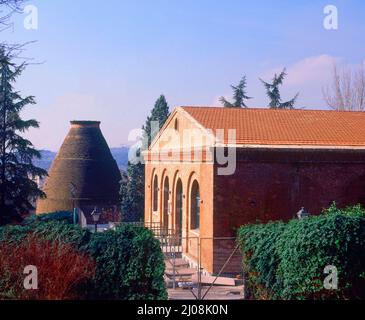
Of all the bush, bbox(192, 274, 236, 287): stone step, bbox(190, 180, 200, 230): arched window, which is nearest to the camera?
the bush

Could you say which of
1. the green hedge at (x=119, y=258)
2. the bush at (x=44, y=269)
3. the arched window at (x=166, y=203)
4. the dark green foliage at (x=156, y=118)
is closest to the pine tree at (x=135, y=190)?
the dark green foliage at (x=156, y=118)

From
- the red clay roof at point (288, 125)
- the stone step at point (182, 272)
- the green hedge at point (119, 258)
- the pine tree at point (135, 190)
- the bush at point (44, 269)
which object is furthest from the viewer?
the pine tree at point (135, 190)

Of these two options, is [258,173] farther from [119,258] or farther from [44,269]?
[44,269]

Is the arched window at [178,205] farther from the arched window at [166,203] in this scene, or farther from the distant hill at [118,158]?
the distant hill at [118,158]

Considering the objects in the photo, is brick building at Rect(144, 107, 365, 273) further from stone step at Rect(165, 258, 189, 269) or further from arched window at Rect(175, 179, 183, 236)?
arched window at Rect(175, 179, 183, 236)

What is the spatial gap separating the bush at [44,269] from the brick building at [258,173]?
6.52 metres

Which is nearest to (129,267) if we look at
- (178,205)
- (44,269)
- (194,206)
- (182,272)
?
(44,269)

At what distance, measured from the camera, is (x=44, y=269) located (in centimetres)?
1018

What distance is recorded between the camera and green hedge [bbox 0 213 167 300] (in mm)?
11719

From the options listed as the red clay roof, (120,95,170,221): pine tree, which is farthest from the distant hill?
the red clay roof

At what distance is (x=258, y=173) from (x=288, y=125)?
4299 millimetres

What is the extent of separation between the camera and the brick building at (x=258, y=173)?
1747cm

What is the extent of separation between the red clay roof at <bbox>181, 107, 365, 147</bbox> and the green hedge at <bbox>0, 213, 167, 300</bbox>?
7.26 meters
